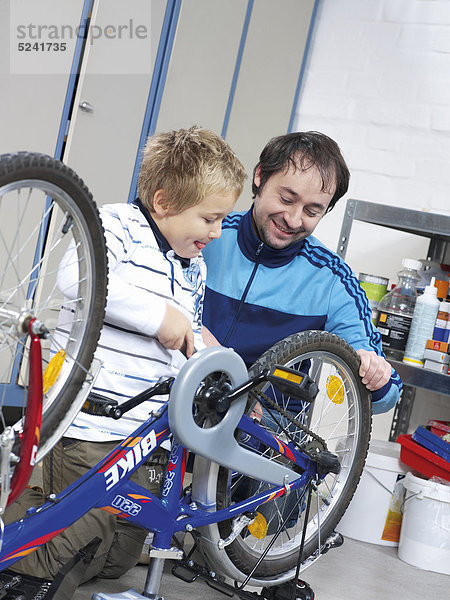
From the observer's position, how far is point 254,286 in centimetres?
160

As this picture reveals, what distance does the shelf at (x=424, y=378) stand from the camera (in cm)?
208

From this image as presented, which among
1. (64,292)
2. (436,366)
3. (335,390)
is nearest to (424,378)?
(436,366)

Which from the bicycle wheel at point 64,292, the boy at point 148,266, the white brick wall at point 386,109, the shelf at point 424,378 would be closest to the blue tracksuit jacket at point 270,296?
the boy at point 148,266

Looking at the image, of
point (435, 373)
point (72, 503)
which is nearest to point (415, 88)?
point (435, 373)

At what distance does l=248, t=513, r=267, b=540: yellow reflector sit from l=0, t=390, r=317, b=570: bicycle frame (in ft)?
0.41

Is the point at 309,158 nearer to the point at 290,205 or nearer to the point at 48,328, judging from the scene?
the point at 290,205

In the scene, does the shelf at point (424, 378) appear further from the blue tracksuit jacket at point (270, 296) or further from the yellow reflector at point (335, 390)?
the yellow reflector at point (335, 390)

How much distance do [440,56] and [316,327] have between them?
1766mm

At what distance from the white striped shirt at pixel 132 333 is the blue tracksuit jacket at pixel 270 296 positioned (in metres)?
0.36

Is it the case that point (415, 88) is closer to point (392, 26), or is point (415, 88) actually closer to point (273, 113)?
point (392, 26)

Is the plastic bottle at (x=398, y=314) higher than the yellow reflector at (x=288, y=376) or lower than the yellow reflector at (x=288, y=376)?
higher

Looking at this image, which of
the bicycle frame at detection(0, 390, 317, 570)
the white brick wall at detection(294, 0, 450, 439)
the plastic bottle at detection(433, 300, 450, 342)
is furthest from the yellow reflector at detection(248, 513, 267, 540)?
the white brick wall at detection(294, 0, 450, 439)

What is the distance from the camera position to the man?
60.2 inches

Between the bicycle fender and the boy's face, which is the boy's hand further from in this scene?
the boy's face
